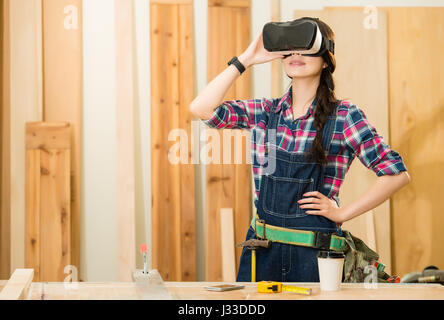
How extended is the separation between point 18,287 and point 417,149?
109 inches

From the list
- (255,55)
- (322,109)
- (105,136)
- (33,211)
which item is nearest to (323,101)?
(322,109)

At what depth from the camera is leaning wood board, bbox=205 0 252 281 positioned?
12.1 feet

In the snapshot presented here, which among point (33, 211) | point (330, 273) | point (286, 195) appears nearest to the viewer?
point (330, 273)

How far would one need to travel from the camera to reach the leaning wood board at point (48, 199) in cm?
353

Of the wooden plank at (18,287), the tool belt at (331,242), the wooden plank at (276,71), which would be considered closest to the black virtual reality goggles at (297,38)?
the tool belt at (331,242)

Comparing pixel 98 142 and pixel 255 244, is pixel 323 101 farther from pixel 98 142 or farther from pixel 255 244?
pixel 98 142

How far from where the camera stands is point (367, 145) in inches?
88.7

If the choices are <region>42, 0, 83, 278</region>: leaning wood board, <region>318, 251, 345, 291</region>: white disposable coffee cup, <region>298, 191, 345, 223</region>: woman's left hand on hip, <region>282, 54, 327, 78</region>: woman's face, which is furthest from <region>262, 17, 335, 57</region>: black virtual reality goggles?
<region>42, 0, 83, 278</region>: leaning wood board

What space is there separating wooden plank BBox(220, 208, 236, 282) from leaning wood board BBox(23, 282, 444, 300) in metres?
1.92

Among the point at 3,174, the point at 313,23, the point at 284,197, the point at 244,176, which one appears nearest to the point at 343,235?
the point at 284,197

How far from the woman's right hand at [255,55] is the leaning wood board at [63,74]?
1.54 m

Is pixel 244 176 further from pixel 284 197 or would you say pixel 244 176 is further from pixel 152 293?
pixel 152 293

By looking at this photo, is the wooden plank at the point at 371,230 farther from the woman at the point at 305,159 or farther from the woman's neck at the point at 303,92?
the woman's neck at the point at 303,92

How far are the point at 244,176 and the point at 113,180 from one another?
759mm
